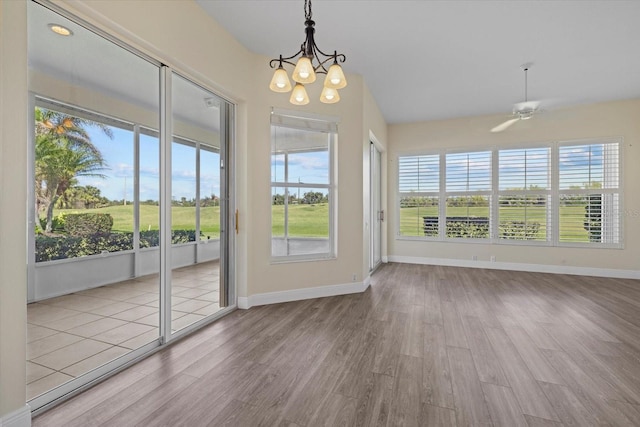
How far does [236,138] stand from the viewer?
3.76m

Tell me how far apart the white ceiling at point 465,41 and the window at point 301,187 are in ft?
3.20

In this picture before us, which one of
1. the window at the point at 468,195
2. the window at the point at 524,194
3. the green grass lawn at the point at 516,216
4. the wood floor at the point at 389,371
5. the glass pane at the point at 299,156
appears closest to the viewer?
the wood floor at the point at 389,371

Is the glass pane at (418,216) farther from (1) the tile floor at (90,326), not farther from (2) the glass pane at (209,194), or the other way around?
(1) the tile floor at (90,326)

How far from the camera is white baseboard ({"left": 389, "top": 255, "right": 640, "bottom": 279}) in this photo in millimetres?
5508

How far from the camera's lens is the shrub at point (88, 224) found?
211cm

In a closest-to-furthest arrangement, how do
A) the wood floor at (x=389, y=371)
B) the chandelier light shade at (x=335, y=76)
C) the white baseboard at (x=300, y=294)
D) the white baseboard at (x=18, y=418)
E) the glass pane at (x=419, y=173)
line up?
1. the white baseboard at (x=18, y=418)
2. the wood floor at (x=389, y=371)
3. the chandelier light shade at (x=335, y=76)
4. the white baseboard at (x=300, y=294)
5. the glass pane at (x=419, y=173)

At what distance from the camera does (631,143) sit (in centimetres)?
549

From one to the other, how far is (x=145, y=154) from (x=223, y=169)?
42.7 inches

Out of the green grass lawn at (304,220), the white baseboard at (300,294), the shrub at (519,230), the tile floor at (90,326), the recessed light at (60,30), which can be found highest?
the recessed light at (60,30)

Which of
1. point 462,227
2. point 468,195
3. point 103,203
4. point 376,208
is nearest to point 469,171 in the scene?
point 468,195

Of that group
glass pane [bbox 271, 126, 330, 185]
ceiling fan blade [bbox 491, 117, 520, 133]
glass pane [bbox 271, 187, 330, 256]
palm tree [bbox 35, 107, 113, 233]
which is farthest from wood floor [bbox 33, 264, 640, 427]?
ceiling fan blade [bbox 491, 117, 520, 133]

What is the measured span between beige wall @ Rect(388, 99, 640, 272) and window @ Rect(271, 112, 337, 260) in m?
3.15

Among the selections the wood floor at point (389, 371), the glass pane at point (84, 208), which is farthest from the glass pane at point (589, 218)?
the glass pane at point (84, 208)

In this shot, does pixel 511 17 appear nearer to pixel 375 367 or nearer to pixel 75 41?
pixel 375 367
